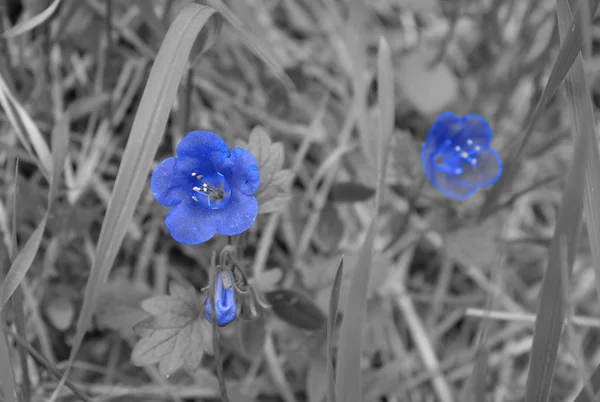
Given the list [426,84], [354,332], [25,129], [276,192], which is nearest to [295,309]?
[276,192]

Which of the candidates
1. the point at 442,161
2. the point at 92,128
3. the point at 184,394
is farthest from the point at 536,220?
the point at 92,128

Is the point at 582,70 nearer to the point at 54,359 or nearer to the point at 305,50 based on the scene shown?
the point at 305,50

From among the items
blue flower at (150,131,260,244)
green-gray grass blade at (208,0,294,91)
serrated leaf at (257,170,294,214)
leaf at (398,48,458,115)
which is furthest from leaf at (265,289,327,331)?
leaf at (398,48,458,115)

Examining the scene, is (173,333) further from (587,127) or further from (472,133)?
(472,133)

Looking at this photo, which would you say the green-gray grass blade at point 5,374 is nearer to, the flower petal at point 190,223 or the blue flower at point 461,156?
the flower petal at point 190,223

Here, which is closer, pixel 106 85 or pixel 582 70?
pixel 582 70
